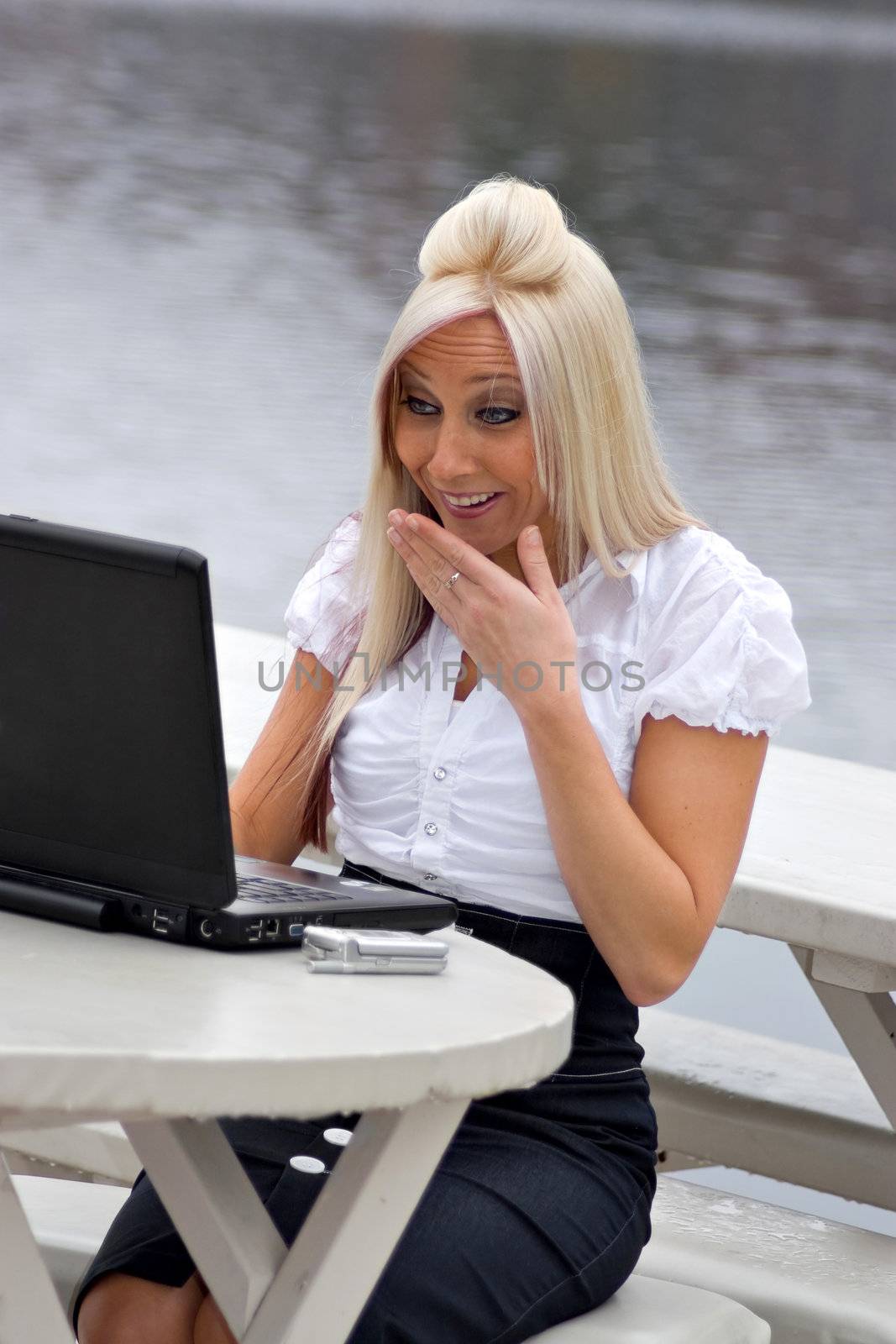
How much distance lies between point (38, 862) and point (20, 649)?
16cm

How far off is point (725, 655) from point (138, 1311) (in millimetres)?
708

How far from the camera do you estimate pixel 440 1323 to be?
1.27m

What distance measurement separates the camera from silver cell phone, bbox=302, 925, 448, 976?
116 cm

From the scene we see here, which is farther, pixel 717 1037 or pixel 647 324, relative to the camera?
pixel 647 324

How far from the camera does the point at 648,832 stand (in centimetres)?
146

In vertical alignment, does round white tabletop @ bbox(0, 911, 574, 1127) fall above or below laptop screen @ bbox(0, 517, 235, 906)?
below

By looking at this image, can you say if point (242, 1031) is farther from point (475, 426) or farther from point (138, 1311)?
point (475, 426)

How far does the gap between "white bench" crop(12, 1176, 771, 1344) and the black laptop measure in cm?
29

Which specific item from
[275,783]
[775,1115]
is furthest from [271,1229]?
[775,1115]

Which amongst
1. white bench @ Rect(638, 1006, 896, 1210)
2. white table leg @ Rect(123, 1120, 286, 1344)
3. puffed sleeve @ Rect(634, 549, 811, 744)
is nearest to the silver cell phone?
white table leg @ Rect(123, 1120, 286, 1344)

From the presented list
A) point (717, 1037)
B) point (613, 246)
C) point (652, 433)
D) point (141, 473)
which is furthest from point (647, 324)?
point (652, 433)

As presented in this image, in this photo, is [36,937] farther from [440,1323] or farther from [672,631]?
[672,631]

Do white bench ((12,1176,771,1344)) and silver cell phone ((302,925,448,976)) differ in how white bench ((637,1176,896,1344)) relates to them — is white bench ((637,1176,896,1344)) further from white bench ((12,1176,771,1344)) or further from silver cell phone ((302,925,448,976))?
silver cell phone ((302,925,448,976))

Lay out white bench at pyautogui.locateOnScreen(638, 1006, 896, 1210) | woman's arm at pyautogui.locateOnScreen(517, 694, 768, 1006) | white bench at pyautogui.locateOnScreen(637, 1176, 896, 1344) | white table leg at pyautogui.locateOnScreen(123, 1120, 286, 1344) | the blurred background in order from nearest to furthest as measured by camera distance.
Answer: white table leg at pyautogui.locateOnScreen(123, 1120, 286, 1344)
woman's arm at pyautogui.locateOnScreen(517, 694, 768, 1006)
white bench at pyautogui.locateOnScreen(637, 1176, 896, 1344)
white bench at pyautogui.locateOnScreen(638, 1006, 896, 1210)
the blurred background
